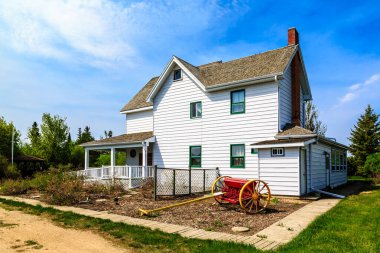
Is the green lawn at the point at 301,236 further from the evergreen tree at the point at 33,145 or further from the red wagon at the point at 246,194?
the evergreen tree at the point at 33,145

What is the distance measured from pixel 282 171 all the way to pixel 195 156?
6497mm

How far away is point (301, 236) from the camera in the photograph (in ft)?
23.9

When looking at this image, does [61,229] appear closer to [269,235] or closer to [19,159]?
[269,235]

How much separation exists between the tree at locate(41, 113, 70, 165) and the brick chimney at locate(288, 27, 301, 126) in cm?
3133

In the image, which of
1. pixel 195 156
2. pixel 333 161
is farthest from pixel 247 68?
pixel 333 161

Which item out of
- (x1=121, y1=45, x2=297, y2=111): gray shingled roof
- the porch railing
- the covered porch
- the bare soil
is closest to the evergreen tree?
the covered porch

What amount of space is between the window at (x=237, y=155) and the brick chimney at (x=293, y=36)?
7584 mm

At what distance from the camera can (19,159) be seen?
37.6 metres

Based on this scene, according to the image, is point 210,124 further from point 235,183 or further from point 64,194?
point 64,194

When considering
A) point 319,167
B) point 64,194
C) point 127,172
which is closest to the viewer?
point 64,194

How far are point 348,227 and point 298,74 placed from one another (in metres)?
12.8

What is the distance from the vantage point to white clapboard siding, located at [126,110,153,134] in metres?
24.3

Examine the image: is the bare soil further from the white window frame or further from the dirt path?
the dirt path

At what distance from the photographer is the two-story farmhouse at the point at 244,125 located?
50.2ft
